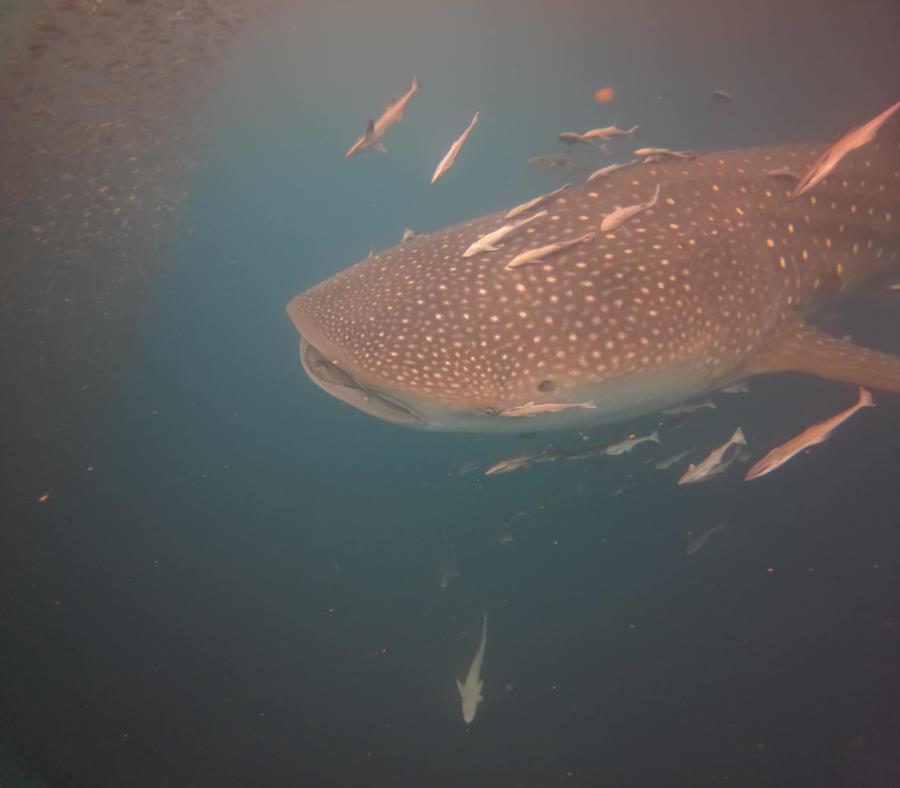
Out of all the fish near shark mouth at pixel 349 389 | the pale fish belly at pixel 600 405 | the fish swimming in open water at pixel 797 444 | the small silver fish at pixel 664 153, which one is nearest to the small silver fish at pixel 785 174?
the small silver fish at pixel 664 153

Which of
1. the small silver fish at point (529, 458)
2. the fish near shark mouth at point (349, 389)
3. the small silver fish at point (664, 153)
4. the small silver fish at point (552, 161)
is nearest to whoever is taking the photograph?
the fish near shark mouth at point (349, 389)

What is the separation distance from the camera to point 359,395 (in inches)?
119

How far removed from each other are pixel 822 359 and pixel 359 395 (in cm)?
355

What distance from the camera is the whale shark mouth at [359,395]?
2990 millimetres

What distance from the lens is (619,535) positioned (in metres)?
8.13

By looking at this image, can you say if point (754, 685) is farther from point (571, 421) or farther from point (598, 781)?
point (571, 421)

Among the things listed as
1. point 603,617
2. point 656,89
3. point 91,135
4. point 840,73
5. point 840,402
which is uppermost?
point 91,135

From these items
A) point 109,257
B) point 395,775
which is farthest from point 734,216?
point 109,257

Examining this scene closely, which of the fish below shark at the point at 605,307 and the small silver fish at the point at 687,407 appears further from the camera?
the small silver fish at the point at 687,407

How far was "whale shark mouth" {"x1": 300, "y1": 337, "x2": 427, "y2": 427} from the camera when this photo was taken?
299 centimetres

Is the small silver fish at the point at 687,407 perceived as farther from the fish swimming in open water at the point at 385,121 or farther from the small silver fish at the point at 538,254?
the fish swimming in open water at the point at 385,121

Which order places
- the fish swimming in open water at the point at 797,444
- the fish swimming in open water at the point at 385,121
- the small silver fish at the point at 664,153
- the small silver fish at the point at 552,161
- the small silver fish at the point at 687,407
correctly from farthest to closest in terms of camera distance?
the small silver fish at the point at 552,161 → the small silver fish at the point at 687,407 → the small silver fish at the point at 664,153 → the fish swimming in open water at the point at 385,121 → the fish swimming in open water at the point at 797,444

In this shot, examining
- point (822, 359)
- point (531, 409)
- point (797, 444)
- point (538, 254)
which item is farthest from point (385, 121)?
point (822, 359)

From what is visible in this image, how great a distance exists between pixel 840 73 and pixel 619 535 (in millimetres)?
28516
